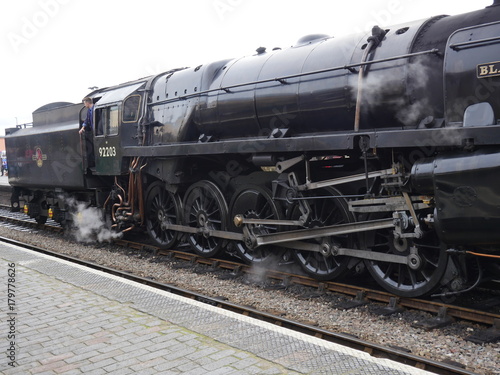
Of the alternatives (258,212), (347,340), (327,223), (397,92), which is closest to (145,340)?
(347,340)

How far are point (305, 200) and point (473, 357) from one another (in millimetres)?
2791

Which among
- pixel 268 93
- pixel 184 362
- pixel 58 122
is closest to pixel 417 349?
pixel 184 362

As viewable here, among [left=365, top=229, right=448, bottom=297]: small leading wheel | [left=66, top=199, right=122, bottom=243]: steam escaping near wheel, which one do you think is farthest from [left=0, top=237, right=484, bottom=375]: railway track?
[left=66, top=199, right=122, bottom=243]: steam escaping near wheel

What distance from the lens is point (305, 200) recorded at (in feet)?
20.6

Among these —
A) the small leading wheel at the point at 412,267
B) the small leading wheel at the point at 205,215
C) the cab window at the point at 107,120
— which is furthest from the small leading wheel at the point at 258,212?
the cab window at the point at 107,120

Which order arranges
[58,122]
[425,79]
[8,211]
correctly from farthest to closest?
[8,211] → [58,122] → [425,79]

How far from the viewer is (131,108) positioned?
9375 mm

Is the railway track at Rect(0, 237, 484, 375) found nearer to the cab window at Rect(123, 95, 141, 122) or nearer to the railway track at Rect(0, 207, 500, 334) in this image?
the railway track at Rect(0, 207, 500, 334)

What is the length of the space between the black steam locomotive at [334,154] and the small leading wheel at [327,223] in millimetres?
26

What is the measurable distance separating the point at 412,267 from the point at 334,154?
1611mm

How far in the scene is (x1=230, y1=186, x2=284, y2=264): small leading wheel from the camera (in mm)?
7141

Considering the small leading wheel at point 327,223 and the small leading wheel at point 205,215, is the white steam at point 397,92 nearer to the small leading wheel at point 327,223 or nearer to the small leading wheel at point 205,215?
the small leading wheel at point 327,223

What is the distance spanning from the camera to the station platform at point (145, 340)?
3650mm

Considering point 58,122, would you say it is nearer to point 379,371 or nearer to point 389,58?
point 389,58
